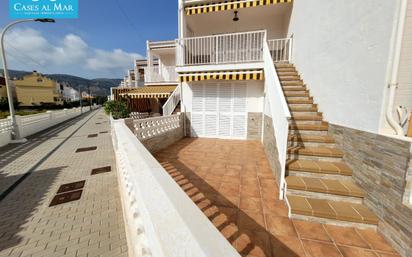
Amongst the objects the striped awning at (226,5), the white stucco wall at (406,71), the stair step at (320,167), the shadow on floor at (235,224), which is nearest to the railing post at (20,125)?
the striped awning at (226,5)

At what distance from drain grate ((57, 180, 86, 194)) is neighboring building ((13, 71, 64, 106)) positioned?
57.8 m

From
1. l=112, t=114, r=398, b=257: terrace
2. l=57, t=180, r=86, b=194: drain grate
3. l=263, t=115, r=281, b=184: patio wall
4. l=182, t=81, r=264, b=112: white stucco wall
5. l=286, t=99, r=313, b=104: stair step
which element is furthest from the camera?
l=182, t=81, r=264, b=112: white stucco wall

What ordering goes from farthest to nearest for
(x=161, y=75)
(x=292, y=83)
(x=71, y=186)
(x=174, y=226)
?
(x=161, y=75) < (x=292, y=83) < (x=71, y=186) < (x=174, y=226)

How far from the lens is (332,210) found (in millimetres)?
2779

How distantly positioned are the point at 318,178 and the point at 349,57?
8.36 feet

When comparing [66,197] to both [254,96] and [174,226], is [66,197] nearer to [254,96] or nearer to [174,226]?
[174,226]

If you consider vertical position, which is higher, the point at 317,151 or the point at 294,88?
the point at 294,88

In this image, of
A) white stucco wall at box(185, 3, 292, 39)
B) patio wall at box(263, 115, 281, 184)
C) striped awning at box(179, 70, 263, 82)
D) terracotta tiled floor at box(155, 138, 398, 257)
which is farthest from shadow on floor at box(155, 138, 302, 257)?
white stucco wall at box(185, 3, 292, 39)

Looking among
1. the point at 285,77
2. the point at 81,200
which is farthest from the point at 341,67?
the point at 81,200

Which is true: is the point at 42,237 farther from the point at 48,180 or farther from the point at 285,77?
the point at 285,77

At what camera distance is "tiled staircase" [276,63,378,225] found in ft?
9.00

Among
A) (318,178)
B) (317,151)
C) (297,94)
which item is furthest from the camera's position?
(297,94)

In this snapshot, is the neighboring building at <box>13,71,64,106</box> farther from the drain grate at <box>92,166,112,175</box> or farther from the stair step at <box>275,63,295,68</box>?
the stair step at <box>275,63,295,68</box>

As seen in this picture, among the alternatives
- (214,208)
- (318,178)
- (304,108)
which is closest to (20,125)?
(214,208)
